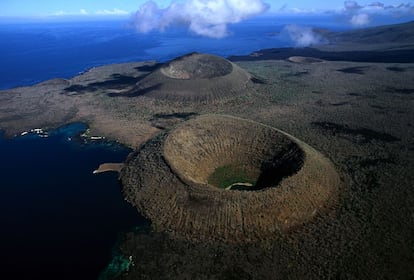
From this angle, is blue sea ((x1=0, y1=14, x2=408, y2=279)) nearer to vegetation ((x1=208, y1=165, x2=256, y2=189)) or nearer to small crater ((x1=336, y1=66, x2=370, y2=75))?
vegetation ((x1=208, y1=165, x2=256, y2=189))

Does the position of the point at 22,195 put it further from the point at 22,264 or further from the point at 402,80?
the point at 402,80

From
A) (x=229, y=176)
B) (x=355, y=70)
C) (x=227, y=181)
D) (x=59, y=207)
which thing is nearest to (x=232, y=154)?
(x=229, y=176)

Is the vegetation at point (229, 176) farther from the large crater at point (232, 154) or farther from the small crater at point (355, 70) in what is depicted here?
the small crater at point (355, 70)

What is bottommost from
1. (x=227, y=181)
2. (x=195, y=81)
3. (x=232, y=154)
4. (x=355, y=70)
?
(x=227, y=181)

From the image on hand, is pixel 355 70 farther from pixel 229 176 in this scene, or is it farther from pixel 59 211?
pixel 59 211

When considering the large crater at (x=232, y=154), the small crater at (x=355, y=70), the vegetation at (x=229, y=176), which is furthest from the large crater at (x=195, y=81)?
the vegetation at (x=229, y=176)

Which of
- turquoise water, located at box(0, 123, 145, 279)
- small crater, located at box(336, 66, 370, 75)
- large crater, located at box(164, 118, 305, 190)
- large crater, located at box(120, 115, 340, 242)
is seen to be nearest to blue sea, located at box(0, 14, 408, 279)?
turquoise water, located at box(0, 123, 145, 279)

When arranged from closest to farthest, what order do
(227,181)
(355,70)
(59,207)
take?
(59,207)
(227,181)
(355,70)
